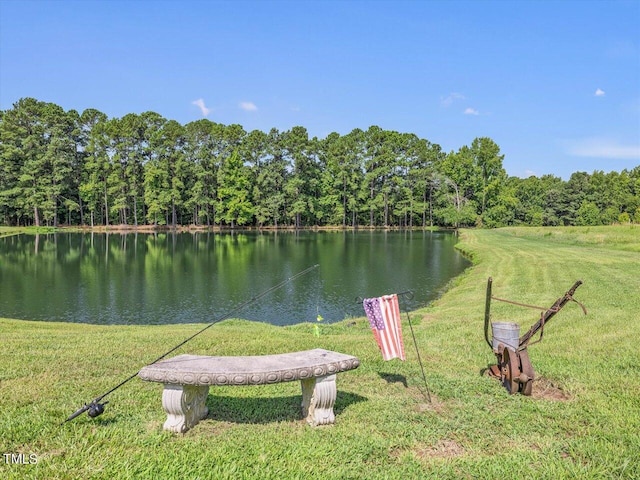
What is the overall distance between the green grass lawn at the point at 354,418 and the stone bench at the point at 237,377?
175 millimetres

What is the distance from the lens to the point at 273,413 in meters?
5.14

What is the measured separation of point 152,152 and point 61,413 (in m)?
69.1

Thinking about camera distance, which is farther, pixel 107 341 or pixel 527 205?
pixel 527 205

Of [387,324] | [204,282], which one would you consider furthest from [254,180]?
[387,324]

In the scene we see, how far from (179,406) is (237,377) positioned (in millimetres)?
705

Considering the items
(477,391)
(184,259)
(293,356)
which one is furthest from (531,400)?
(184,259)

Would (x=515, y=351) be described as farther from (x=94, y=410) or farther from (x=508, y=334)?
(x=94, y=410)

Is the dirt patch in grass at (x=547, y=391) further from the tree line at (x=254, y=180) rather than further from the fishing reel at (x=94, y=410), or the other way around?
the tree line at (x=254, y=180)

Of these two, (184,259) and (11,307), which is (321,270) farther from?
(11,307)

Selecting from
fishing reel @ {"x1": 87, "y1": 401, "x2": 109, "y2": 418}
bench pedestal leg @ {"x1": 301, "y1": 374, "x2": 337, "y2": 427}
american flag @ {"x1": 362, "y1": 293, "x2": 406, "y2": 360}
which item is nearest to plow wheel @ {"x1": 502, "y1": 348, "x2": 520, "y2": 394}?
american flag @ {"x1": 362, "y1": 293, "x2": 406, "y2": 360}

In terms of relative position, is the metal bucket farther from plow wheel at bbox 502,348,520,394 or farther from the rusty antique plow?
plow wheel at bbox 502,348,520,394

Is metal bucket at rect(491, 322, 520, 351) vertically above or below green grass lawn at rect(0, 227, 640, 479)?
above

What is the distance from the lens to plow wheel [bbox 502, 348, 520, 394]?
562cm

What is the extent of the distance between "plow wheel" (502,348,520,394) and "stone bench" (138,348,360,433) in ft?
7.62
